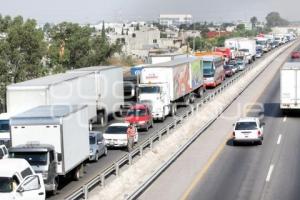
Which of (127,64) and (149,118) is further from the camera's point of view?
(127,64)

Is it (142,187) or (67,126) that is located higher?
(67,126)

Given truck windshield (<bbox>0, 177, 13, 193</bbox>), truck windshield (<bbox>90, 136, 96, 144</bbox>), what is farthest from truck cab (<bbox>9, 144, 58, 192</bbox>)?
truck windshield (<bbox>90, 136, 96, 144</bbox>)

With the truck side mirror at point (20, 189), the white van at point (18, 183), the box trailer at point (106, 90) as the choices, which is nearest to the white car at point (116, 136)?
the box trailer at point (106, 90)

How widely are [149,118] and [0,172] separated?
22.5 meters

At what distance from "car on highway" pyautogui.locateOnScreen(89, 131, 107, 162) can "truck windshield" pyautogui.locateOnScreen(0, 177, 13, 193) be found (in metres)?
11.2

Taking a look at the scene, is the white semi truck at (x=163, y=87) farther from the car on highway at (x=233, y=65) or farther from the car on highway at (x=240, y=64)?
the car on highway at (x=240, y=64)

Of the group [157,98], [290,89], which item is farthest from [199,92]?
[157,98]

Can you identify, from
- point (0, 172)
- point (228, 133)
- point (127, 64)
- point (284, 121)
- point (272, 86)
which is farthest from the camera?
point (127, 64)

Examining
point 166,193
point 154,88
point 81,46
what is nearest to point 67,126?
point 166,193

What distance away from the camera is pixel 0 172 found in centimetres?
1775

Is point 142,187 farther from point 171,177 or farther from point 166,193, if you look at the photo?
point 171,177

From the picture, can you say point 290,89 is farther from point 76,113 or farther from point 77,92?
point 76,113

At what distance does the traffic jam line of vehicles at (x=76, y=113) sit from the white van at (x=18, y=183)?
39 mm

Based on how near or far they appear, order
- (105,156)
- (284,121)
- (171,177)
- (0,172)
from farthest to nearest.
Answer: (284,121), (105,156), (171,177), (0,172)
